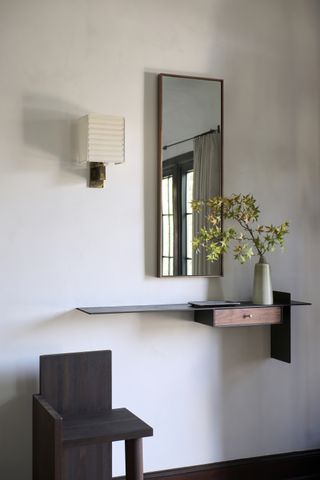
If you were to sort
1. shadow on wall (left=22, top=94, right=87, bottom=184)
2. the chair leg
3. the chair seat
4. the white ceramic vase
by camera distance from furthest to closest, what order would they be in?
the white ceramic vase, shadow on wall (left=22, top=94, right=87, bottom=184), the chair leg, the chair seat

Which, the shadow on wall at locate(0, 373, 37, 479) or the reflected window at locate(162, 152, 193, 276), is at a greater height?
the reflected window at locate(162, 152, 193, 276)

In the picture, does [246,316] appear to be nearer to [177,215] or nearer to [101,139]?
[177,215]

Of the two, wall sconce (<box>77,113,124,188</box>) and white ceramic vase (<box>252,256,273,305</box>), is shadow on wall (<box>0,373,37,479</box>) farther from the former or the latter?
white ceramic vase (<box>252,256,273,305</box>)

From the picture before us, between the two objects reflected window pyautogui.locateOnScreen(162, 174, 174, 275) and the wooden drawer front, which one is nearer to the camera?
the wooden drawer front

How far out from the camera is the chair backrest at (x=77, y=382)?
109 inches

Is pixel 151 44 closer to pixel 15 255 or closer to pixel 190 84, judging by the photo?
pixel 190 84

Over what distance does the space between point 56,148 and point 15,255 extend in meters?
0.52

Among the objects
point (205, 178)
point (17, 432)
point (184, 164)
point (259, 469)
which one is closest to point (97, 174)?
point (184, 164)

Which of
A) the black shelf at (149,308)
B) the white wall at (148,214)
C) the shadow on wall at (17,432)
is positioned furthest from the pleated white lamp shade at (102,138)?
the shadow on wall at (17,432)

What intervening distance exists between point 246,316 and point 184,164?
788 mm

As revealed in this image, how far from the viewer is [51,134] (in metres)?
2.92

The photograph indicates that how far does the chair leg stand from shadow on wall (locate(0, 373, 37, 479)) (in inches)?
19.0

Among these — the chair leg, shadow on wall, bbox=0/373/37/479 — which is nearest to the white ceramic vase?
the chair leg

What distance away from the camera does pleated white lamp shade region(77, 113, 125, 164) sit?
9.23 feet
